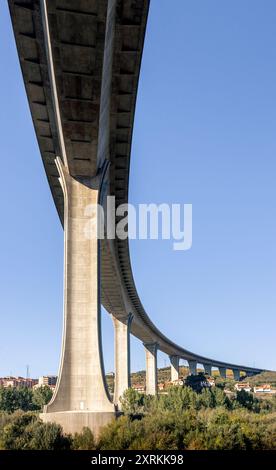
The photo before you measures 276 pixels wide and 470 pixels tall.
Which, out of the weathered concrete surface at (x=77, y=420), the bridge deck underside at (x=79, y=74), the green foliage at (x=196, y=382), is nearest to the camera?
the bridge deck underside at (x=79, y=74)

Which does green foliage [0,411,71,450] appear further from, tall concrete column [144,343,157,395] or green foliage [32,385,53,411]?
tall concrete column [144,343,157,395]

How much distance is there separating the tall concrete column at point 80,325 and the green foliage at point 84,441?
0.92 m

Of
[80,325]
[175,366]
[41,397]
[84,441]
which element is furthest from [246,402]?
[84,441]

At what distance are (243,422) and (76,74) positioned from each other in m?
27.9

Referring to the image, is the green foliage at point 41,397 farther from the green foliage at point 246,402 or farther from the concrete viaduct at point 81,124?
the concrete viaduct at point 81,124

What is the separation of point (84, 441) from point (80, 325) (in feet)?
23.9

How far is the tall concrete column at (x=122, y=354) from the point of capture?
8681 centimetres

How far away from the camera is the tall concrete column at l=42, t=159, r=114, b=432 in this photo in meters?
34.0

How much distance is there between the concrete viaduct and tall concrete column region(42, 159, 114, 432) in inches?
2.5

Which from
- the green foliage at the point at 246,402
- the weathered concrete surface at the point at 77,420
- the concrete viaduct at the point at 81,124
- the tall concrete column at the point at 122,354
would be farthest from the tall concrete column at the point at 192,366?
the weathered concrete surface at the point at 77,420

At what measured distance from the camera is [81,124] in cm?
3095

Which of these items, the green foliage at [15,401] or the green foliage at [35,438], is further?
the green foliage at [15,401]

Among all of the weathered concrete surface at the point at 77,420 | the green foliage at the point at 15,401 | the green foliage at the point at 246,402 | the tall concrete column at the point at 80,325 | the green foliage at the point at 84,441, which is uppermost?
the tall concrete column at the point at 80,325

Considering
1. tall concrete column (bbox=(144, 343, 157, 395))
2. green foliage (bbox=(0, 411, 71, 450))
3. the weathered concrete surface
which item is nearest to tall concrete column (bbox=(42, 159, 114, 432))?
the weathered concrete surface
